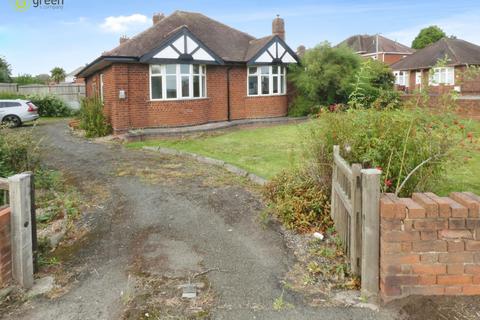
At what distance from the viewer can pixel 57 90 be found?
31.7 m

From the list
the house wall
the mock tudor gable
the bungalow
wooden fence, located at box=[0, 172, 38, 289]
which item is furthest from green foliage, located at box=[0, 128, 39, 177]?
the bungalow

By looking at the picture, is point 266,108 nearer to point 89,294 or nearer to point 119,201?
point 119,201

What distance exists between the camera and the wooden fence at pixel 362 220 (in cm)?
369

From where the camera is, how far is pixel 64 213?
652 cm

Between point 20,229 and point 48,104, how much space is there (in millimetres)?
27332

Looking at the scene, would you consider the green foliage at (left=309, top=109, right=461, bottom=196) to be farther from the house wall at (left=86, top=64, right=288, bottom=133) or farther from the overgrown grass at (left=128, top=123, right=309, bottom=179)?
the house wall at (left=86, top=64, right=288, bottom=133)

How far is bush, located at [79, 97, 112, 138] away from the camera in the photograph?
16.6 m

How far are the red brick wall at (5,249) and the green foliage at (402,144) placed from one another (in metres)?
3.76

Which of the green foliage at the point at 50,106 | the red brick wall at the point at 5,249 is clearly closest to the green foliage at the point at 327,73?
the green foliage at the point at 50,106

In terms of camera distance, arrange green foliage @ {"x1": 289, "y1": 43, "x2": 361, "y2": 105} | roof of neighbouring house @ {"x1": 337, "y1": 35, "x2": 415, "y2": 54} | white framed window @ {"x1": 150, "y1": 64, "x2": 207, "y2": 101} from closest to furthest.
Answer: white framed window @ {"x1": 150, "y1": 64, "x2": 207, "y2": 101} → green foliage @ {"x1": 289, "y1": 43, "x2": 361, "y2": 105} → roof of neighbouring house @ {"x1": 337, "y1": 35, "x2": 415, "y2": 54}

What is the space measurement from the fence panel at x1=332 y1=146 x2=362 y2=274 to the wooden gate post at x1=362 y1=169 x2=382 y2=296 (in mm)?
180

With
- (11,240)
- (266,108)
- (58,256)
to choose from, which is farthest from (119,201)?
(266,108)

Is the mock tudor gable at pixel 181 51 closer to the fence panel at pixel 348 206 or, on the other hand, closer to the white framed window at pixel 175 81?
the white framed window at pixel 175 81

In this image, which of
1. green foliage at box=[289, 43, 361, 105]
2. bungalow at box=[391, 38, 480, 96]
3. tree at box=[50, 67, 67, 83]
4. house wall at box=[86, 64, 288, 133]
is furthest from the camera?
tree at box=[50, 67, 67, 83]
